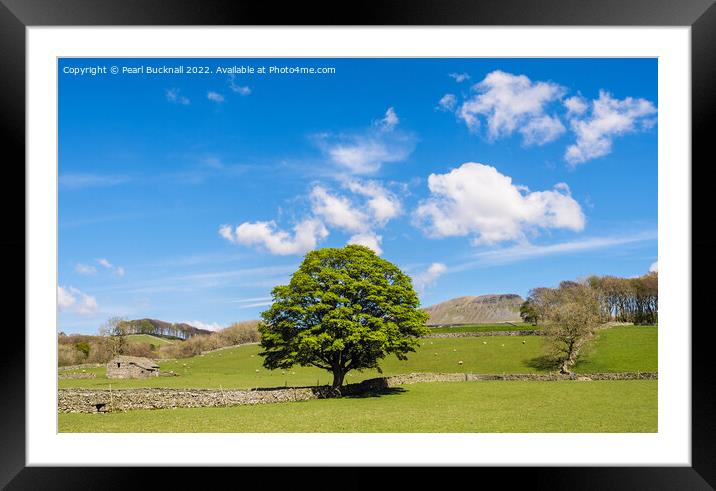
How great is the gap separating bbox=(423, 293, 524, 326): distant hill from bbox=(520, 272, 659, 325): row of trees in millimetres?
3087

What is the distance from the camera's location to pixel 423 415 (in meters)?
10.3

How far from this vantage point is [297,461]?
4387 millimetres

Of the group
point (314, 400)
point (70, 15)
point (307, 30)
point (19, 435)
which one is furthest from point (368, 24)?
point (314, 400)

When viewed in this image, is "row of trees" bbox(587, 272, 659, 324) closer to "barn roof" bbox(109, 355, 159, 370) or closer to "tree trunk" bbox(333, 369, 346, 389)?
"tree trunk" bbox(333, 369, 346, 389)

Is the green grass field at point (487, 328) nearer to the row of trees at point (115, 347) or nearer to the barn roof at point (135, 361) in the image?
the row of trees at point (115, 347)

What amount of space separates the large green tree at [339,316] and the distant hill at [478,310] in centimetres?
1833

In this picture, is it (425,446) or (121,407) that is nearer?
(425,446)

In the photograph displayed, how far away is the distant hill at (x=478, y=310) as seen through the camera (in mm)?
31859

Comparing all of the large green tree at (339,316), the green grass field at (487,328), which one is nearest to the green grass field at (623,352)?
the green grass field at (487,328)

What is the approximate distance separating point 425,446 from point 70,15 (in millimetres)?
4899

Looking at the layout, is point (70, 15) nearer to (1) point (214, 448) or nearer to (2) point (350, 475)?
(1) point (214, 448)

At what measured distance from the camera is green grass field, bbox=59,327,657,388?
18.0 meters

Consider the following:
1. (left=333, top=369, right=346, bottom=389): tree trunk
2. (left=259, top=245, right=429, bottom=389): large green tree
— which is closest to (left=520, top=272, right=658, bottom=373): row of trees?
(left=259, top=245, right=429, bottom=389): large green tree

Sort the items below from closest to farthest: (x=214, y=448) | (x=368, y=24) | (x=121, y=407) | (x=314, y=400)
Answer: (x=368, y=24) → (x=214, y=448) → (x=121, y=407) → (x=314, y=400)
